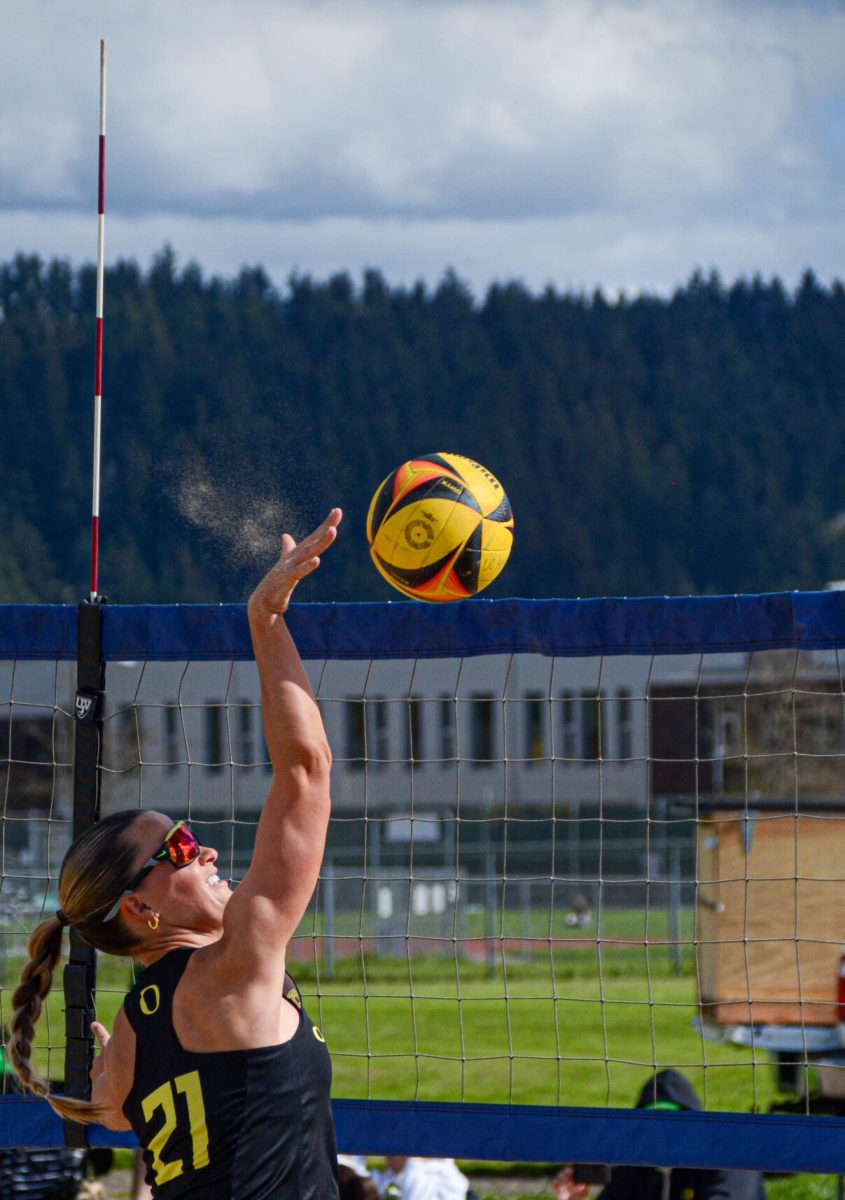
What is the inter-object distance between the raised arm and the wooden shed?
6247mm

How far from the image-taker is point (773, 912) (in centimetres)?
918

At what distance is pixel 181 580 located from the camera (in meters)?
68.7

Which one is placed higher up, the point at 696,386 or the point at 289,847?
the point at 696,386

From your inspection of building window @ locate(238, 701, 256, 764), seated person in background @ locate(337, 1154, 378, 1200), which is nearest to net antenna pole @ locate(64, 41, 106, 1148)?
seated person in background @ locate(337, 1154, 378, 1200)

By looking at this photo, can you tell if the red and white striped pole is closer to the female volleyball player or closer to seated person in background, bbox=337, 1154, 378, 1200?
the female volleyball player

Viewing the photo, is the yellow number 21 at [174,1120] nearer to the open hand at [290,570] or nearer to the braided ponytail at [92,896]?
the braided ponytail at [92,896]

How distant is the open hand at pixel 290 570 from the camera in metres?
2.49

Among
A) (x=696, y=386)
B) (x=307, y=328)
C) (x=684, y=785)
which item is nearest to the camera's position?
(x=684, y=785)

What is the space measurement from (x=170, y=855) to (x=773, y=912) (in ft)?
23.5

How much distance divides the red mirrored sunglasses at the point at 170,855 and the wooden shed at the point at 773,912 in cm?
622

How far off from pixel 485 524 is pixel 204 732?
60862 mm

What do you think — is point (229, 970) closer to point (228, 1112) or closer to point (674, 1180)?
point (228, 1112)

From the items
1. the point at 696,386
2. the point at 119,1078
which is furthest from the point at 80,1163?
the point at 696,386

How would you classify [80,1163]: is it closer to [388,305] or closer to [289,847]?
[289,847]
